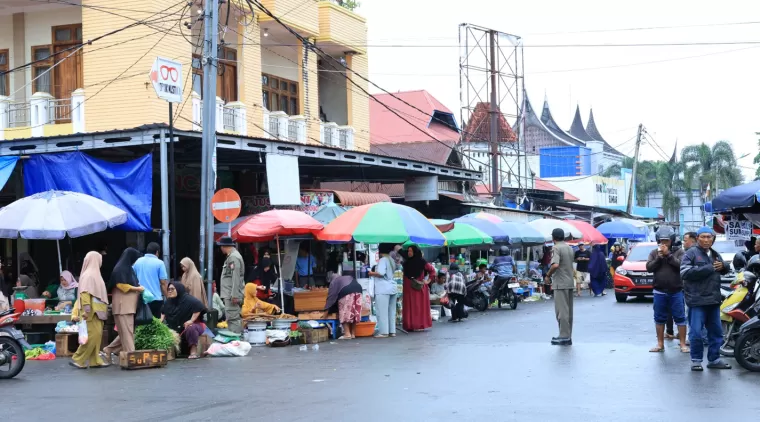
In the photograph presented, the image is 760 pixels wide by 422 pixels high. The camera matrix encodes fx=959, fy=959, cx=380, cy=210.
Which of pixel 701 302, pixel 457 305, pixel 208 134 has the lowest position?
pixel 457 305

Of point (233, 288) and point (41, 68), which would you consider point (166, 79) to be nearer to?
point (233, 288)

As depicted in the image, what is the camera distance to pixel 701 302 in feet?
38.3

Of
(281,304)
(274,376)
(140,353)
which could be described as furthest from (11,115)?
(274,376)

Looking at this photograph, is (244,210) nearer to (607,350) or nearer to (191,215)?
(191,215)

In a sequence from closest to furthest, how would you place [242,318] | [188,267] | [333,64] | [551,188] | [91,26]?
[188,267] < [242,318] < [91,26] < [333,64] < [551,188]

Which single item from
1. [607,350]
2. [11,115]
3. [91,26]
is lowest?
[607,350]

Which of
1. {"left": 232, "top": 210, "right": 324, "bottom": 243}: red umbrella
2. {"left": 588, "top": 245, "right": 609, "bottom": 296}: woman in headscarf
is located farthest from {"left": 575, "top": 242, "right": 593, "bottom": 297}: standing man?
{"left": 232, "top": 210, "right": 324, "bottom": 243}: red umbrella

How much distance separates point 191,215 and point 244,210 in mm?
1335

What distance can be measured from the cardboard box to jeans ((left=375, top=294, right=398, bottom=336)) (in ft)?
17.7

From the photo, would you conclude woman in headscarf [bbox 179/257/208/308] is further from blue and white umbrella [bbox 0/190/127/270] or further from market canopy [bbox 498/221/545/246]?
market canopy [bbox 498/221/545/246]

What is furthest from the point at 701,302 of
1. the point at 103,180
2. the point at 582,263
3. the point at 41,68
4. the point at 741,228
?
the point at 582,263

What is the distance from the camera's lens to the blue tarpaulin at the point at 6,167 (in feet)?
62.3

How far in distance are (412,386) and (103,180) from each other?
34.3 feet

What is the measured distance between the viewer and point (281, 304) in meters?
19.1
